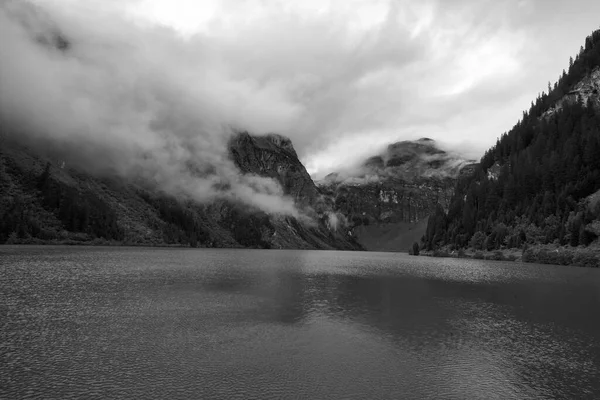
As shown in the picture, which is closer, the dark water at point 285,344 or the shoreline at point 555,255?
the dark water at point 285,344

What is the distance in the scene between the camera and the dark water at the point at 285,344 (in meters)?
25.0

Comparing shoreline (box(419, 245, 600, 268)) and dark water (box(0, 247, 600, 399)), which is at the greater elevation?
shoreline (box(419, 245, 600, 268))

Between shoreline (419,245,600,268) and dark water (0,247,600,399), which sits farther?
shoreline (419,245,600,268)

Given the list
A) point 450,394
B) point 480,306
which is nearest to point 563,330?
point 480,306

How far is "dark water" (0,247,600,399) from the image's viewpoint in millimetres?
24953

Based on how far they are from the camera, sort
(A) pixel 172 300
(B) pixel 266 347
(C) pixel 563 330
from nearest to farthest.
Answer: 1. (B) pixel 266 347
2. (C) pixel 563 330
3. (A) pixel 172 300

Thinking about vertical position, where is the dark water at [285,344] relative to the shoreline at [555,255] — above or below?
below

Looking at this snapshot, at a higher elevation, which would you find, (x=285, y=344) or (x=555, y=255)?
(x=555, y=255)

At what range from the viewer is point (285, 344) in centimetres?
3447

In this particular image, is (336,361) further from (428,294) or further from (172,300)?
(428,294)

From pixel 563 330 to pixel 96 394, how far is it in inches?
1796

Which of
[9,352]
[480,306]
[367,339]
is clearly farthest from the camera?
[480,306]

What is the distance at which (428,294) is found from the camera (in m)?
69.1

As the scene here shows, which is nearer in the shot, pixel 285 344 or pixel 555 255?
pixel 285 344
